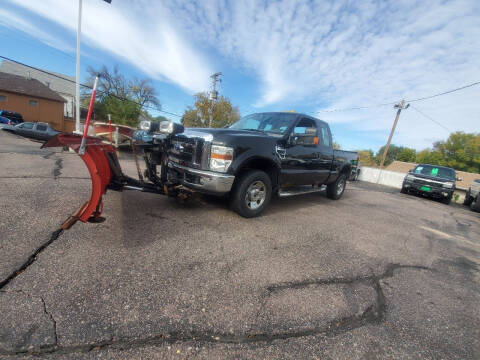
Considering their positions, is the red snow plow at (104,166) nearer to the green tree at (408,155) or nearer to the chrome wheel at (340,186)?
Answer: the chrome wheel at (340,186)

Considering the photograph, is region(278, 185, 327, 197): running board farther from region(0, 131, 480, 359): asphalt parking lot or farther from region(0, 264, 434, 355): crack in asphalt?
region(0, 264, 434, 355): crack in asphalt

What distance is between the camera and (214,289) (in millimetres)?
1977

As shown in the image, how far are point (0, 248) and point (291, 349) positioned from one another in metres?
2.79

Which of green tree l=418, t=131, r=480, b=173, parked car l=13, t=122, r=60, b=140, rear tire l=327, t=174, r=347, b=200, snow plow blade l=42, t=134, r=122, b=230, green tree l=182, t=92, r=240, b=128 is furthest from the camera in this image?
green tree l=418, t=131, r=480, b=173

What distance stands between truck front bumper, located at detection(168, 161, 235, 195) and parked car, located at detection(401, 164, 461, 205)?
11.1 meters

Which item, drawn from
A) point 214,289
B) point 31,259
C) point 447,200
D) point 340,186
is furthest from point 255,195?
point 447,200

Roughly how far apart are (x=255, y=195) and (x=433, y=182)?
10.4 m

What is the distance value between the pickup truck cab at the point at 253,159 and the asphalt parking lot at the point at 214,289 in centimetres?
59

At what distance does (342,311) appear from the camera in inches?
75.5

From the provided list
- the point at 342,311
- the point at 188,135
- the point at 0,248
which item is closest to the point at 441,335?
the point at 342,311

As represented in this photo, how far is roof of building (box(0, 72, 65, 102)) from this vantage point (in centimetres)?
2581

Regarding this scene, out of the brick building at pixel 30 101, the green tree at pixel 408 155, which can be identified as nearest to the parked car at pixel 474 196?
the brick building at pixel 30 101

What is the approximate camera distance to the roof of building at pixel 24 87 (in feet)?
84.7

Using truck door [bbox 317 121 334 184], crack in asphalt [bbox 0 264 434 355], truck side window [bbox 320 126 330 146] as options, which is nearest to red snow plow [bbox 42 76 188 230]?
crack in asphalt [bbox 0 264 434 355]
